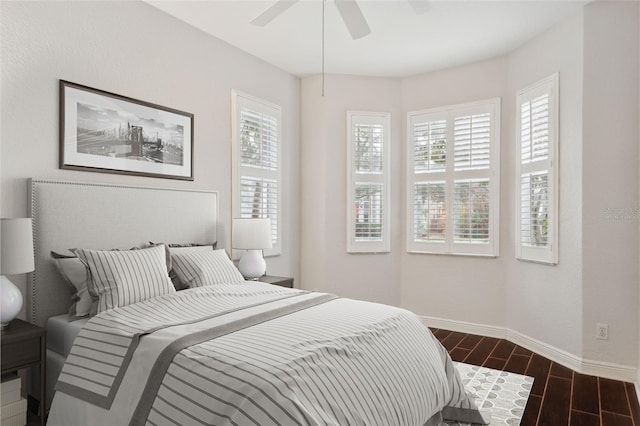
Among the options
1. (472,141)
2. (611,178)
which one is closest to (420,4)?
(611,178)

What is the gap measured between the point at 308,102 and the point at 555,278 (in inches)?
126

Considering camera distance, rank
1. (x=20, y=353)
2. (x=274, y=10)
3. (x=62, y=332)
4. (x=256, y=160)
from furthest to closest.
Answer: (x=256, y=160) → (x=62, y=332) → (x=274, y=10) → (x=20, y=353)

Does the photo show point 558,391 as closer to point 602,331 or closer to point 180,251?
point 602,331

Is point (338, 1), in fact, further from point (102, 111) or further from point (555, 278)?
point (555, 278)

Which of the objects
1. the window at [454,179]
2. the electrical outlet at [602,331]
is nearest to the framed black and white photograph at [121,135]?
the window at [454,179]

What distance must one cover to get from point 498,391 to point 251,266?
2.24 m

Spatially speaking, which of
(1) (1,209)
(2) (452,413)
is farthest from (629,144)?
(1) (1,209)

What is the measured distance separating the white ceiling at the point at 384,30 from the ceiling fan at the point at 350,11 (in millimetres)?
1012

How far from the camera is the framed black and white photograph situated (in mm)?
2773

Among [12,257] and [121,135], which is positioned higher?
[121,135]

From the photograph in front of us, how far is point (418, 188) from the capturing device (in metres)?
4.74

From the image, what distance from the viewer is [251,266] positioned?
376cm

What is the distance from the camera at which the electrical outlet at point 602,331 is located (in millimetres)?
3203

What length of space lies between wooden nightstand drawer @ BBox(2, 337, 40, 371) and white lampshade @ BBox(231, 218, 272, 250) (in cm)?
185
